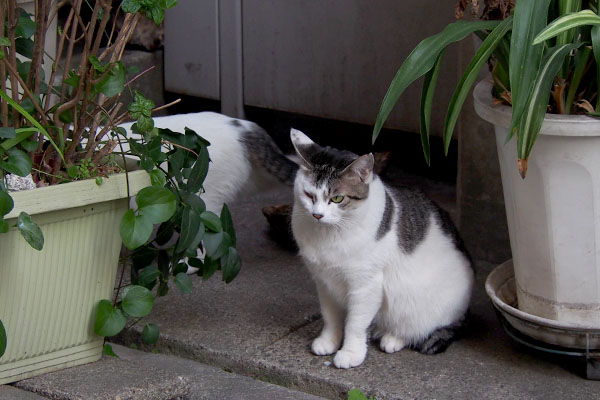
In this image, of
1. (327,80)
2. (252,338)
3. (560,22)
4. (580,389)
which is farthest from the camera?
(327,80)

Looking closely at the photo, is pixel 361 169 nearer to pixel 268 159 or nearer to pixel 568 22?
pixel 568 22

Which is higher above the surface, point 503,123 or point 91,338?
point 503,123

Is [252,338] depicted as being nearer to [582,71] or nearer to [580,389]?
[580,389]

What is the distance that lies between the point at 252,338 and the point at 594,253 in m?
1.11

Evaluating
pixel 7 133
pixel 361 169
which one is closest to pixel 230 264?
pixel 361 169

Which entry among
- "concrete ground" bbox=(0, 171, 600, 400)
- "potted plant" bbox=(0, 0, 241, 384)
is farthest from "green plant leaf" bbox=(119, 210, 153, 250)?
"concrete ground" bbox=(0, 171, 600, 400)

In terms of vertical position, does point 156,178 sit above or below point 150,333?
above

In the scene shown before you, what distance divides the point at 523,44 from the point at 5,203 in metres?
1.36

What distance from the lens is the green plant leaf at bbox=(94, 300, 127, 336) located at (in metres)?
2.56

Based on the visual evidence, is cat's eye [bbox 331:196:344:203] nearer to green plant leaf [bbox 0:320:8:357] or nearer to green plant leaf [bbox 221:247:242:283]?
green plant leaf [bbox 221:247:242:283]

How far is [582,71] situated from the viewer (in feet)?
7.60

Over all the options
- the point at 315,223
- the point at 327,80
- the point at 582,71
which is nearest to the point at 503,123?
the point at 582,71

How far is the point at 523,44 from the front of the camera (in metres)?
2.17

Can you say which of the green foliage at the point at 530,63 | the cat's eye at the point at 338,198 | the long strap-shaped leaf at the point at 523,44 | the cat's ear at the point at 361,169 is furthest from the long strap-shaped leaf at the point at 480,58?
the cat's eye at the point at 338,198
